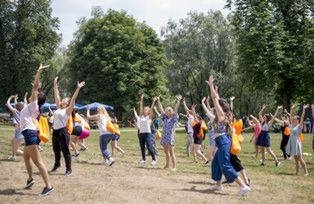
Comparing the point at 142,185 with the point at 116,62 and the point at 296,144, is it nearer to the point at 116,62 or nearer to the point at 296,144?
the point at 296,144

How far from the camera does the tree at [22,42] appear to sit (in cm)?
6166

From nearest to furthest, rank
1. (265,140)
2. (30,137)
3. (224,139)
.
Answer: (30,137), (224,139), (265,140)

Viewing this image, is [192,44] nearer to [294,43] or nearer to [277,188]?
[294,43]

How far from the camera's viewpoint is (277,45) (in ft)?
136

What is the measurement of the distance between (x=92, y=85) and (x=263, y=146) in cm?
4298

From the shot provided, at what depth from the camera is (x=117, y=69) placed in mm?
59906

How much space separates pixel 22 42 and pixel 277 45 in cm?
3417

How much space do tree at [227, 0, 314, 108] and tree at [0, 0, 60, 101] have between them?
92.1 ft

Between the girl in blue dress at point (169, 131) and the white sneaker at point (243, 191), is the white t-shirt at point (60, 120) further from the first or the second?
the white sneaker at point (243, 191)

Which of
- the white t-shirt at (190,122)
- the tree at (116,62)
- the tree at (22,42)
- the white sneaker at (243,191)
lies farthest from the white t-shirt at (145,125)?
the tree at (22,42)

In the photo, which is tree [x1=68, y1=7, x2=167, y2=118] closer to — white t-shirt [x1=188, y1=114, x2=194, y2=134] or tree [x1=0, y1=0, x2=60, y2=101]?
tree [x1=0, y1=0, x2=60, y2=101]

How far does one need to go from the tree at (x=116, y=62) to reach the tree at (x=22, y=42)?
4100 mm

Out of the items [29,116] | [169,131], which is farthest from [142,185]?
[169,131]

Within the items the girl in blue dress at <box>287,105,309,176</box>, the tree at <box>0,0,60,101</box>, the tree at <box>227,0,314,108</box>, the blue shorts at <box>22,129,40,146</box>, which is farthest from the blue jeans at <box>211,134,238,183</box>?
the tree at <box>0,0,60,101</box>
